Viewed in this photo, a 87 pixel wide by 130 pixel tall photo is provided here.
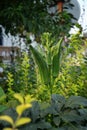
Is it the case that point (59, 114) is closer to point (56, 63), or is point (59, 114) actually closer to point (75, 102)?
point (75, 102)

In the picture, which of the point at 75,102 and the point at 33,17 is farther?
the point at 33,17

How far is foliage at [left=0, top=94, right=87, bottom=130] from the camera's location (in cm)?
162

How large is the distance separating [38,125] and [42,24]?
2.10 meters

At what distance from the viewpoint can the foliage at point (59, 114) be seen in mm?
1624

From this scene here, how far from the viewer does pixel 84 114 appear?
180cm

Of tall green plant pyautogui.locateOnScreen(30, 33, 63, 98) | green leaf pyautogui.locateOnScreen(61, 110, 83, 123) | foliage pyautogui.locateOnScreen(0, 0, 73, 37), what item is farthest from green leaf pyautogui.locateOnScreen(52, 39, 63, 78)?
green leaf pyautogui.locateOnScreen(61, 110, 83, 123)

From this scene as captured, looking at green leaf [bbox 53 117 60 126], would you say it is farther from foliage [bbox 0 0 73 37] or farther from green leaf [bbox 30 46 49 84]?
foliage [bbox 0 0 73 37]

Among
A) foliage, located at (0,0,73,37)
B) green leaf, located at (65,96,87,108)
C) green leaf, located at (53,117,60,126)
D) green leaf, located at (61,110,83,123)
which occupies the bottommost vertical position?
green leaf, located at (53,117,60,126)

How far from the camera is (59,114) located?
174cm

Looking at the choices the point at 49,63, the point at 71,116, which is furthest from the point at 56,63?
the point at 71,116

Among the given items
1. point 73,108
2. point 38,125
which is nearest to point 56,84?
point 73,108

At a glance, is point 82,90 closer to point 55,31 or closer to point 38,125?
point 38,125

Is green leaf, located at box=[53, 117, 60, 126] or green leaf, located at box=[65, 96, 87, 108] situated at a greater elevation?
green leaf, located at box=[65, 96, 87, 108]

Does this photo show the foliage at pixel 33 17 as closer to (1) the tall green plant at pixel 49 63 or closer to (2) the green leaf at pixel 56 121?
(1) the tall green plant at pixel 49 63
